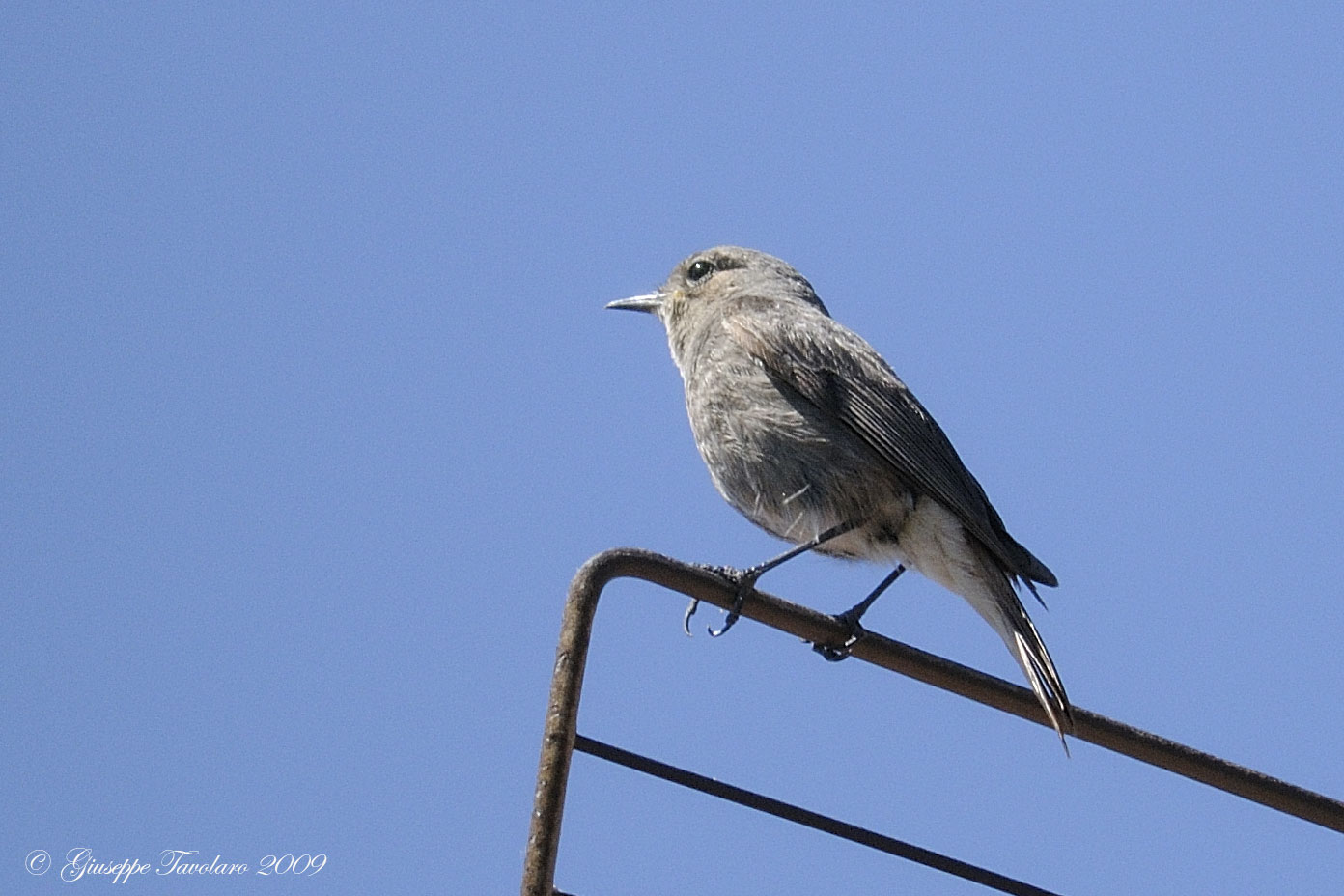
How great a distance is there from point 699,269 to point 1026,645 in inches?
128

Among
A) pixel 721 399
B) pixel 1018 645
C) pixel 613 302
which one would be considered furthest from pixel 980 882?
pixel 613 302

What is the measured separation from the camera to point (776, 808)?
9.39 ft

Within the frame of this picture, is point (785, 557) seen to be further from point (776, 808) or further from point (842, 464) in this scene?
point (776, 808)

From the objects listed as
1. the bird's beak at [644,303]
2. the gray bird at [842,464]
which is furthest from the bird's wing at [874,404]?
the bird's beak at [644,303]

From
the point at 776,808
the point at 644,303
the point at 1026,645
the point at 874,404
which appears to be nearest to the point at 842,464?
the point at 874,404

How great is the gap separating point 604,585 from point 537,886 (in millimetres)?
643

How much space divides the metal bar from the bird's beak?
4747 mm

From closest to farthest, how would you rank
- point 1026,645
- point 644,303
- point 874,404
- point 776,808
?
point 776,808 → point 1026,645 → point 874,404 → point 644,303

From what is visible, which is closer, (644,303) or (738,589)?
(738,589)

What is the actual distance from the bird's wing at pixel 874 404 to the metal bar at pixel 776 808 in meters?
2.72

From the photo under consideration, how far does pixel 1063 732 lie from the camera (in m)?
3.54

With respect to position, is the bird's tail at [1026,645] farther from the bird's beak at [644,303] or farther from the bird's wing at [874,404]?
the bird's beak at [644,303]

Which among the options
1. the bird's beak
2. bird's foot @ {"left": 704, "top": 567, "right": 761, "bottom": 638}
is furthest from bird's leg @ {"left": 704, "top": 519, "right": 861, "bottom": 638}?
the bird's beak

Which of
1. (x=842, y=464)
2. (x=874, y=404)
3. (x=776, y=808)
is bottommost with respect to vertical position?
(x=776, y=808)
